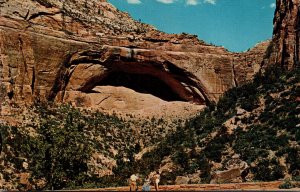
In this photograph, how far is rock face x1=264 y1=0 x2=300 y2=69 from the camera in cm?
4534

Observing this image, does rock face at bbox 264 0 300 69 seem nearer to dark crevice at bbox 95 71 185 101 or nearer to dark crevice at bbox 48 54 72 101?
dark crevice at bbox 95 71 185 101

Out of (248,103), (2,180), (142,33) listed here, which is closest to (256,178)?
(248,103)

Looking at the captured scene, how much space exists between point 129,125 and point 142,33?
30.5 ft

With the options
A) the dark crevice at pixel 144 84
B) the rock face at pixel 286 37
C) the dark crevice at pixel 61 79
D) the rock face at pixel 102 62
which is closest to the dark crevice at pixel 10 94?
the rock face at pixel 102 62

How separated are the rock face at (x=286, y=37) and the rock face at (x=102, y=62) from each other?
3.17m

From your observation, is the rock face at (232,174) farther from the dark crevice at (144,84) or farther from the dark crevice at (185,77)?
the dark crevice at (144,84)

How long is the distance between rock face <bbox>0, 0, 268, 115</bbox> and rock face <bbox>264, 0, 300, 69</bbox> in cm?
317

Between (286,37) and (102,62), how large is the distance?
54.0 ft

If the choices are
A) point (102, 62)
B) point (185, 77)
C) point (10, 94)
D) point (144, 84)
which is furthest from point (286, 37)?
point (10, 94)

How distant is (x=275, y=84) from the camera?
140 ft

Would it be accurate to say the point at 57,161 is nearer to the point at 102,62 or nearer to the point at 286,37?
the point at 102,62

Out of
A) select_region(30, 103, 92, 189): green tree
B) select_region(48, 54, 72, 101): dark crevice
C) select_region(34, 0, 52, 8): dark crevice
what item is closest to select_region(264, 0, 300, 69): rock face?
select_region(48, 54, 72, 101): dark crevice

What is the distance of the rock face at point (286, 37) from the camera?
4534 centimetres

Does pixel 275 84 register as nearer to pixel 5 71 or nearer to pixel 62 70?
pixel 62 70
